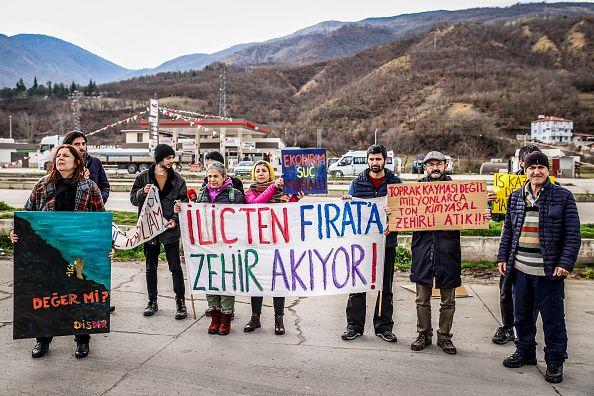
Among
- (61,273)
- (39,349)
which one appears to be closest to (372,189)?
(61,273)

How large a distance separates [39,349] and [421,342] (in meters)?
3.64

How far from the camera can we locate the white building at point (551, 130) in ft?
296

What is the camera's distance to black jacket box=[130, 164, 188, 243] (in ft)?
20.1

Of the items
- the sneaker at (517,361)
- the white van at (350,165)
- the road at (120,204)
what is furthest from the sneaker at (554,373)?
the white van at (350,165)

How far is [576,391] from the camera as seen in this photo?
424 cm

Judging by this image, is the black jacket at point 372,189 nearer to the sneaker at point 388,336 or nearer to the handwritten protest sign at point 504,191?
the sneaker at point 388,336

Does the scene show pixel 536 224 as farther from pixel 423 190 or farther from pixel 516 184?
pixel 516 184

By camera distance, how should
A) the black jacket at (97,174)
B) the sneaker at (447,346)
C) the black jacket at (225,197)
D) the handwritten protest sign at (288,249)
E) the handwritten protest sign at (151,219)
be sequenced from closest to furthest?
the sneaker at (447,346)
the handwritten protest sign at (288,249)
the black jacket at (225,197)
the handwritten protest sign at (151,219)
the black jacket at (97,174)

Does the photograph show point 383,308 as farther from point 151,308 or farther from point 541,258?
point 151,308

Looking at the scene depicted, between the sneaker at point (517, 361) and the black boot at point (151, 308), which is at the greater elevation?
the black boot at point (151, 308)

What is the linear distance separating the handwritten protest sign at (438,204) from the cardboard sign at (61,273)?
9.36 ft

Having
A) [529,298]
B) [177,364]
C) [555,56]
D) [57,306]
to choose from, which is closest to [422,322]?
[529,298]

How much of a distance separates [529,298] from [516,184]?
2405 mm

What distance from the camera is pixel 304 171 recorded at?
6164mm
